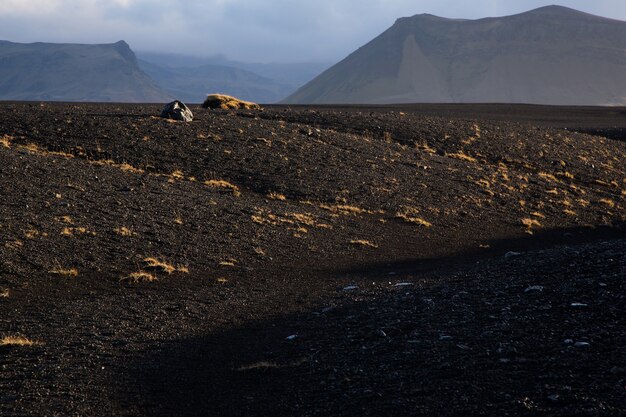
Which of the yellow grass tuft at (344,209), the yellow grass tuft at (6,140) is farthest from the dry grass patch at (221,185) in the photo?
the yellow grass tuft at (6,140)

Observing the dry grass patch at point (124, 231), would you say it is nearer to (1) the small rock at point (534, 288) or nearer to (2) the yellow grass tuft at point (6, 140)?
(2) the yellow grass tuft at point (6, 140)

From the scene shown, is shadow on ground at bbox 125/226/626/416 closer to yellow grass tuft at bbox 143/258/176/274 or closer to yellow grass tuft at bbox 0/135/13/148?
yellow grass tuft at bbox 143/258/176/274

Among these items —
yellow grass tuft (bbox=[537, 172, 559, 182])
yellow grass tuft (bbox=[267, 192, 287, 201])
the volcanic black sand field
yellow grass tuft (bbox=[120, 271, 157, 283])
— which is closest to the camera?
the volcanic black sand field

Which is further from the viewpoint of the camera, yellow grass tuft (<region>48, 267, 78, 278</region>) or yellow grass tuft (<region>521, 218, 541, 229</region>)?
yellow grass tuft (<region>521, 218, 541, 229</region>)

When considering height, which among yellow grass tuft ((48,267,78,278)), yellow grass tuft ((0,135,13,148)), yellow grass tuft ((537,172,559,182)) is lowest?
yellow grass tuft ((48,267,78,278))

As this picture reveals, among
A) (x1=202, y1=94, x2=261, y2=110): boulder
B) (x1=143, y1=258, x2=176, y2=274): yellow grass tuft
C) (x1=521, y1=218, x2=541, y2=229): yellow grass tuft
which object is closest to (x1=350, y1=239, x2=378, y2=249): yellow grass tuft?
(x1=143, y1=258, x2=176, y2=274): yellow grass tuft

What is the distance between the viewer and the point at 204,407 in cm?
909

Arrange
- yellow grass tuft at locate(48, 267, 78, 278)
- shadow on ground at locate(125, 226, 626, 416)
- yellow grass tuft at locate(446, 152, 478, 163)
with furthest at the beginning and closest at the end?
yellow grass tuft at locate(446, 152, 478, 163) → yellow grass tuft at locate(48, 267, 78, 278) → shadow on ground at locate(125, 226, 626, 416)

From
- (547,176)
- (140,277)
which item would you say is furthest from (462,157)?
(140,277)

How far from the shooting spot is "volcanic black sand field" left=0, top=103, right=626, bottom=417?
9.00m

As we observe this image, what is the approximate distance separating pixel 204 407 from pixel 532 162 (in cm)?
3530

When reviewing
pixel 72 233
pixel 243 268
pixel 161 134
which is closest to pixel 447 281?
pixel 243 268

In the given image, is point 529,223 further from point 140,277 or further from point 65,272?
point 65,272

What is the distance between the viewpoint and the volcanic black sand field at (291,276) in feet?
29.5
